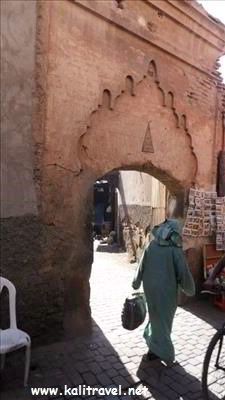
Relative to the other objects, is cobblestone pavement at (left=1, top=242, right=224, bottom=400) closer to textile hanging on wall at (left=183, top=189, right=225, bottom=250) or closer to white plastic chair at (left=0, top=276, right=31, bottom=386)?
white plastic chair at (left=0, top=276, right=31, bottom=386)

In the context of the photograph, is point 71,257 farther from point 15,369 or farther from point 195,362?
point 195,362

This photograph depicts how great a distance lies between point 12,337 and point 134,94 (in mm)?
3436

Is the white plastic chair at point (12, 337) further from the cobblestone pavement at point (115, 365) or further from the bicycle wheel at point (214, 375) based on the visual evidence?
the bicycle wheel at point (214, 375)

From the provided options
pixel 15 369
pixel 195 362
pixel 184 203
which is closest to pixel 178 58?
pixel 184 203

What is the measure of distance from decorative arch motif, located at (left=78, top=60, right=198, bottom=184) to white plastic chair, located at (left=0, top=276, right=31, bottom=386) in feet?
6.02

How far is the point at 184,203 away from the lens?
6.31 meters

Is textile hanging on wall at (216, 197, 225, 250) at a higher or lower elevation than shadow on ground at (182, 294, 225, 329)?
higher

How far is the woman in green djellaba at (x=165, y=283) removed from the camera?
3945 mm

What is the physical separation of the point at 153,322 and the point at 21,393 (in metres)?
1.51

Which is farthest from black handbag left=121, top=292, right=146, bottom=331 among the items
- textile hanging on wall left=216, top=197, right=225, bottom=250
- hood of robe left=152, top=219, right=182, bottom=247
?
textile hanging on wall left=216, top=197, right=225, bottom=250

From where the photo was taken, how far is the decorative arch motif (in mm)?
4668

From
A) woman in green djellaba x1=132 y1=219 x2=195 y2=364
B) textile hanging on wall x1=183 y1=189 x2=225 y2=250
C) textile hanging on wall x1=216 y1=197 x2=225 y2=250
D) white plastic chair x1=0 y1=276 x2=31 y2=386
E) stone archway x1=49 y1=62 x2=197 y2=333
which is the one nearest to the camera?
white plastic chair x1=0 y1=276 x2=31 y2=386

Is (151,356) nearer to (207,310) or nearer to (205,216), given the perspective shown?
(207,310)

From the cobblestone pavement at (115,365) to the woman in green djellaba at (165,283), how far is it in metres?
0.27
